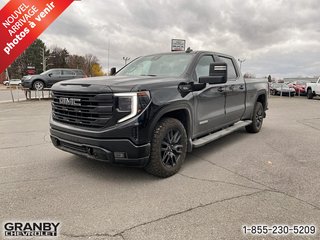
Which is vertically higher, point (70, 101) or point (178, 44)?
point (178, 44)

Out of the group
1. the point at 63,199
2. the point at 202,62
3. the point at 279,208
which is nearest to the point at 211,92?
the point at 202,62

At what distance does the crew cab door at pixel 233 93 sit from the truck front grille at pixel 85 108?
9.21ft

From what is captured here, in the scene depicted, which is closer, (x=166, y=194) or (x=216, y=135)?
(x=166, y=194)

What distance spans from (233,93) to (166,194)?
3085mm

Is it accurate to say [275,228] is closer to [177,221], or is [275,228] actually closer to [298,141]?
[177,221]

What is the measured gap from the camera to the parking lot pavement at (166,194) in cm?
283

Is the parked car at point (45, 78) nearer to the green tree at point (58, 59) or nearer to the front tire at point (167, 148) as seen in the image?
the front tire at point (167, 148)

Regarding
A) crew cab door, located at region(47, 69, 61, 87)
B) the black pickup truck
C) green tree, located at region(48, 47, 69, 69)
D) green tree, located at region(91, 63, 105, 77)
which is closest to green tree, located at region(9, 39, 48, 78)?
green tree, located at region(48, 47, 69, 69)

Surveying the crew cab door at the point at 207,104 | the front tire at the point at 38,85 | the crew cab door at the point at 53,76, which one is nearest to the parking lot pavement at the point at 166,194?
the crew cab door at the point at 207,104

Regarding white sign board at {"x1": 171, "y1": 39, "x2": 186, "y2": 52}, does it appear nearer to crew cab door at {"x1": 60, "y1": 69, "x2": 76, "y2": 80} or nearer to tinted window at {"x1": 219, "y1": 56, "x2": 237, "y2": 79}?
crew cab door at {"x1": 60, "y1": 69, "x2": 76, "y2": 80}

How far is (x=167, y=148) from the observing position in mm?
4039

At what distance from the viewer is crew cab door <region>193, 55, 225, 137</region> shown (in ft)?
15.2

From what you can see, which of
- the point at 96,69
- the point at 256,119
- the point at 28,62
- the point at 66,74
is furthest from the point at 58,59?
the point at 256,119

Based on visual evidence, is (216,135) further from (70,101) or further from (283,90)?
(283,90)
